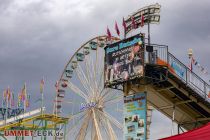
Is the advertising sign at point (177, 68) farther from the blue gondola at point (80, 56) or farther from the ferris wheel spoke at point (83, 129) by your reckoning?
the blue gondola at point (80, 56)

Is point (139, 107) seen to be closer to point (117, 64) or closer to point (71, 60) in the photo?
point (117, 64)

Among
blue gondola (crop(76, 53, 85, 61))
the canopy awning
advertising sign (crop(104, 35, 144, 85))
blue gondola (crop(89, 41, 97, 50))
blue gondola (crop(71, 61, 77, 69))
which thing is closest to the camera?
the canopy awning

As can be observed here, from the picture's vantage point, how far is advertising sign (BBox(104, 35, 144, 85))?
1207 inches

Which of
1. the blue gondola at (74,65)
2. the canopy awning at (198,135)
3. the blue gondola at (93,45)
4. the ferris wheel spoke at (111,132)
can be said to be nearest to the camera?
the canopy awning at (198,135)

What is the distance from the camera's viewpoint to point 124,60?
32.1 m

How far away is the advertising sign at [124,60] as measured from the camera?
101 ft

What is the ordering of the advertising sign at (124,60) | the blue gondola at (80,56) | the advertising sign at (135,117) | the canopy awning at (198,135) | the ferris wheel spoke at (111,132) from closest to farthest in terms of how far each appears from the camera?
the canopy awning at (198,135) → the advertising sign at (135,117) → the advertising sign at (124,60) → the ferris wheel spoke at (111,132) → the blue gondola at (80,56)

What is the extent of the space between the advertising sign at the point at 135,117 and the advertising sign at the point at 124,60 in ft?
4.99

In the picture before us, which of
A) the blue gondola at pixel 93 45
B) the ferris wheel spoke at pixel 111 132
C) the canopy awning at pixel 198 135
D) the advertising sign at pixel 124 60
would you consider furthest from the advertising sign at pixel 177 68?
the canopy awning at pixel 198 135

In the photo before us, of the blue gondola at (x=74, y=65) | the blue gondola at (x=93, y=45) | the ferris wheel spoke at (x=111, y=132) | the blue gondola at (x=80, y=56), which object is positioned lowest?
the ferris wheel spoke at (x=111, y=132)

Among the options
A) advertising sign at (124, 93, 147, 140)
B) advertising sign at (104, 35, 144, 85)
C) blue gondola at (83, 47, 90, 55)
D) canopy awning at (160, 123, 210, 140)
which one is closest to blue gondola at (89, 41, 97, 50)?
blue gondola at (83, 47, 90, 55)

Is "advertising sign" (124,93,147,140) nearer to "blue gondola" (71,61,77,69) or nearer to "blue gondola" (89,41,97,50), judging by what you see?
"blue gondola" (89,41,97,50)

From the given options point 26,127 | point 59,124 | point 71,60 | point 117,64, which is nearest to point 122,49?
point 117,64

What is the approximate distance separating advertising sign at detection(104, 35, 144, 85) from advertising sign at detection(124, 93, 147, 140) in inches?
59.9
